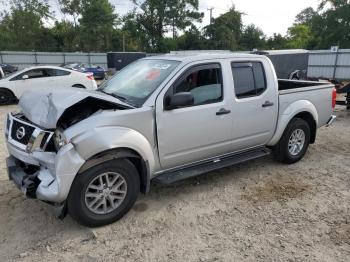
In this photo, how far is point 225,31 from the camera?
45.6 m

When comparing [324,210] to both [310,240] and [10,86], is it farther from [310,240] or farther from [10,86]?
[10,86]

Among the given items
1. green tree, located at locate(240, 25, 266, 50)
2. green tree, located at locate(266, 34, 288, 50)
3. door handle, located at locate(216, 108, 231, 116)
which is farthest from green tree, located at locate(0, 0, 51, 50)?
door handle, located at locate(216, 108, 231, 116)

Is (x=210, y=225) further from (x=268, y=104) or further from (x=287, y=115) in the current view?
(x=287, y=115)

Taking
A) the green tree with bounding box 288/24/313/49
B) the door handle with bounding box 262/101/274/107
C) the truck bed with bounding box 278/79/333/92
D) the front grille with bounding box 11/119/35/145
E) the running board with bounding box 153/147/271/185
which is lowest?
the running board with bounding box 153/147/271/185

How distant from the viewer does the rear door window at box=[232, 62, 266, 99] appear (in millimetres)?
4598

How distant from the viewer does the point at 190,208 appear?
13.4 feet

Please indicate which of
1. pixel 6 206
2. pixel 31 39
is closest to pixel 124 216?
pixel 6 206

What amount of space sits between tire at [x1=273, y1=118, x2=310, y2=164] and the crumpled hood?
286 centimetres

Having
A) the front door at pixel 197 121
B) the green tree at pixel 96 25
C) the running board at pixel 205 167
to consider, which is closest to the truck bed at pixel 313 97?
the running board at pixel 205 167

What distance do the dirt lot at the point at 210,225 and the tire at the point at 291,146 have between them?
0.45 m

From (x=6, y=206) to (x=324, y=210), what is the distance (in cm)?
390

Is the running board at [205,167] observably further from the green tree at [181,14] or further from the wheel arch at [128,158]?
the green tree at [181,14]

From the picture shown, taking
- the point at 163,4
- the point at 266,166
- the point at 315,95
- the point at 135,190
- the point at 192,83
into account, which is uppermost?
the point at 163,4

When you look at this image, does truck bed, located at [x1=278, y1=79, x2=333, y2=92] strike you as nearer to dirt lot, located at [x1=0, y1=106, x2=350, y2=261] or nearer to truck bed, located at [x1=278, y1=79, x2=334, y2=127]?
truck bed, located at [x1=278, y1=79, x2=334, y2=127]
